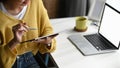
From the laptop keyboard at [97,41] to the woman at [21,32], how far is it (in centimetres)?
29

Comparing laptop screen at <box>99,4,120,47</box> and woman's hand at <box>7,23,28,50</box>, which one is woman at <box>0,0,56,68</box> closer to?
woman's hand at <box>7,23,28,50</box>

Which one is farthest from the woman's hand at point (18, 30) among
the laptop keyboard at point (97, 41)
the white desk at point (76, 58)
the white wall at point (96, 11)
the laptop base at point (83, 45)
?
the white wall at point (96, 11)

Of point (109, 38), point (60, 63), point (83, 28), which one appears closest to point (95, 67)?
point (60, 63)

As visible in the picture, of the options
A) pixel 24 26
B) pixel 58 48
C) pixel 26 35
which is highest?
pixel 24 26

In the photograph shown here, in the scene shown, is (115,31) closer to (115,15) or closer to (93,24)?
(115,15)

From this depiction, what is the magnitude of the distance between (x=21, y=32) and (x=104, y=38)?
620 mm

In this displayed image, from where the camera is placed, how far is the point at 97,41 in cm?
169

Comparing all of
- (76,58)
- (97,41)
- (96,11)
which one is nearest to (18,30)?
(76,58)

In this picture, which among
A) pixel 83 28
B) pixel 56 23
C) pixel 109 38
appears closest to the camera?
pixel 109 38

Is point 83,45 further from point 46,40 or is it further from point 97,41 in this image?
point 46,40

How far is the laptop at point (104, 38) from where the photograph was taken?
157cm

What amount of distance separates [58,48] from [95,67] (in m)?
0.31

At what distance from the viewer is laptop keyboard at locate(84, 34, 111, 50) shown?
5.28 feet

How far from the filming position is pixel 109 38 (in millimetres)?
1648
